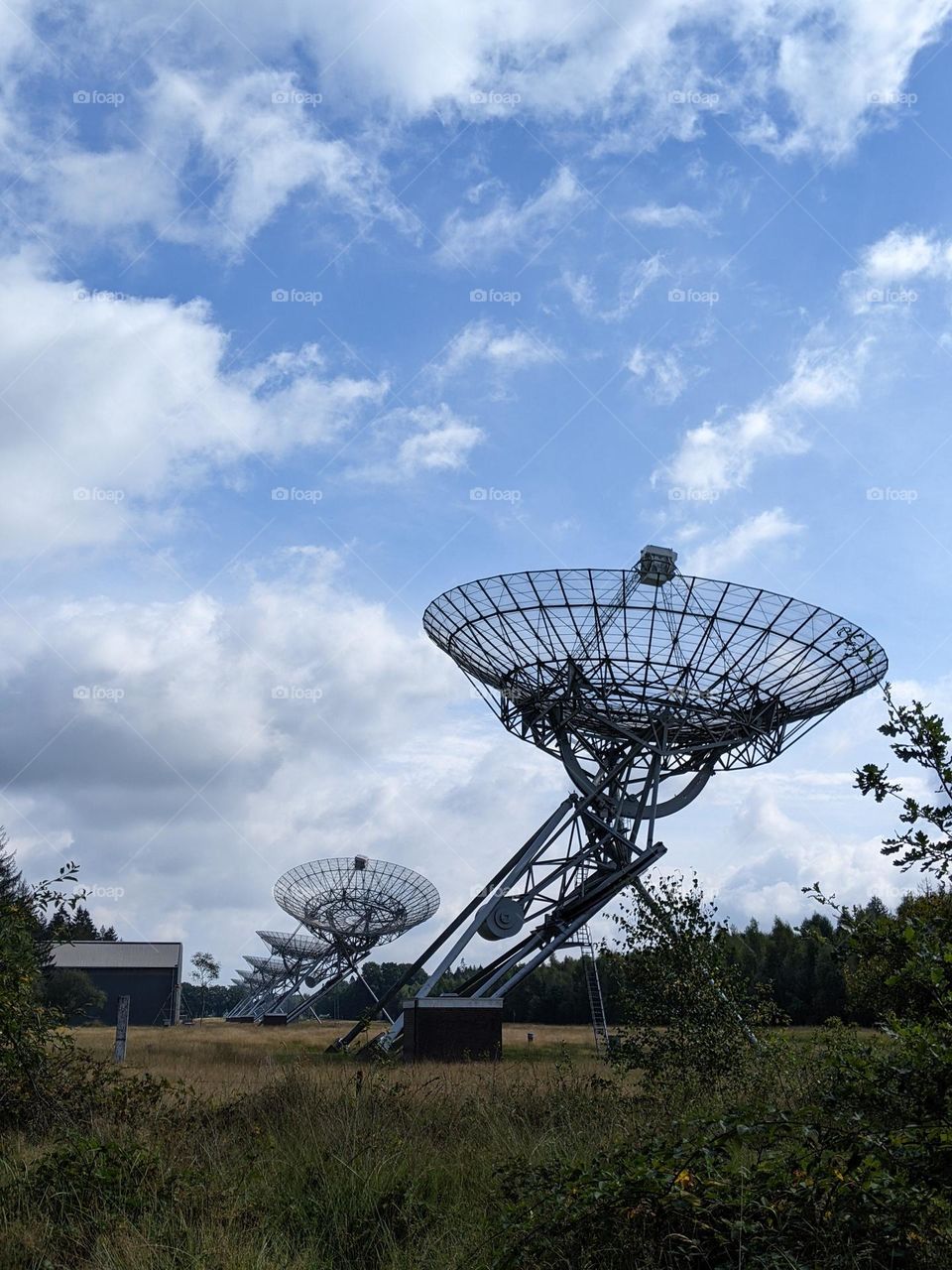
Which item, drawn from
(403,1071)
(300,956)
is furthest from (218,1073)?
(300,956)

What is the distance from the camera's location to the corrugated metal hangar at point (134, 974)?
8200cm

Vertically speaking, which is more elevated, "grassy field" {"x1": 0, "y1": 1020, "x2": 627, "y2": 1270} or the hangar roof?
the hangar roof

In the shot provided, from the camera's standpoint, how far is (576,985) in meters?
96.1

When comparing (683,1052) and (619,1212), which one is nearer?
(619,1212)

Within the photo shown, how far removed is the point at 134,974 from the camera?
274 ft

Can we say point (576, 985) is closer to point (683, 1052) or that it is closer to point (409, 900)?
point (409, 900)

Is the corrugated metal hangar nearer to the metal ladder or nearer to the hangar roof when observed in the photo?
the hangar roof

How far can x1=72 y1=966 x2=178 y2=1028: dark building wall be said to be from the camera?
8200 cm

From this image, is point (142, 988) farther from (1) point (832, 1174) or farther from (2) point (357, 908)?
(1) point (832, 1174)

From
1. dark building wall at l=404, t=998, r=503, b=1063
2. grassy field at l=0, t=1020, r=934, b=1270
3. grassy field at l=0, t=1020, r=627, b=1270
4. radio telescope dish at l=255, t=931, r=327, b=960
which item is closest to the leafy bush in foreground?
grassy field at l=0, t=1020, r=934, b=1270

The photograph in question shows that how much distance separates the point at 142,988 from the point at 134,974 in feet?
4.46

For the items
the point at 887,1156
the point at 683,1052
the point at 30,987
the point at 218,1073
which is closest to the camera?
the point at 887,1156

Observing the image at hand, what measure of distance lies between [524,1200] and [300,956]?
277 ft

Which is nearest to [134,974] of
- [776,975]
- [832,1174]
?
[776,975]
